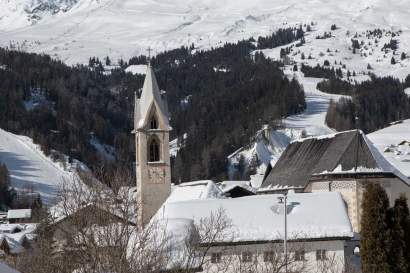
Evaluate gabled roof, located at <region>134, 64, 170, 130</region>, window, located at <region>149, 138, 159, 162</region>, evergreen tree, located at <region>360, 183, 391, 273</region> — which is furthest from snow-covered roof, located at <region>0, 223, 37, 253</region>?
evergreen tree, located at <region>360, 183, 391, 273</region>

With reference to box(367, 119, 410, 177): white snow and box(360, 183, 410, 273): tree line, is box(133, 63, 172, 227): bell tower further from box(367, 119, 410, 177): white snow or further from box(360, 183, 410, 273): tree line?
box(360, 183, 410, 273): tree line

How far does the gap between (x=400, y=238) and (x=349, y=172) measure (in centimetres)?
2703

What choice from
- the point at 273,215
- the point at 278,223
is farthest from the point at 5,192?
the point at 278,223

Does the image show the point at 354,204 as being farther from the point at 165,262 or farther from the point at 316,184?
the point at 165,262

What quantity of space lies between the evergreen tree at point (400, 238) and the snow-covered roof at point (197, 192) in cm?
2783

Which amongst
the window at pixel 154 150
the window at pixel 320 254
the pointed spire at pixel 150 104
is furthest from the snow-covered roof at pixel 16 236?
the window at pixel 320 254

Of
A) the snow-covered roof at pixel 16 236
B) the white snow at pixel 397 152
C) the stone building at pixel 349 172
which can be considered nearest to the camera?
the stone building at pixel 349 172

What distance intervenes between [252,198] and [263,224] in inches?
145

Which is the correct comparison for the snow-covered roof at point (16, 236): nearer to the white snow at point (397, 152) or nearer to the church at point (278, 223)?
the church at point (278, 223)

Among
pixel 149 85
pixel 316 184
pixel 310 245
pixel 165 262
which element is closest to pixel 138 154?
pixel 149 85

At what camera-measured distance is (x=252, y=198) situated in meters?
50.0

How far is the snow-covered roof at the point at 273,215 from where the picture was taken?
150 ft

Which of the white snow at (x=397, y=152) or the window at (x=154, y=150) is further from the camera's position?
the white snow at (x=397, y=152)

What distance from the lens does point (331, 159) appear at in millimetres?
65688
